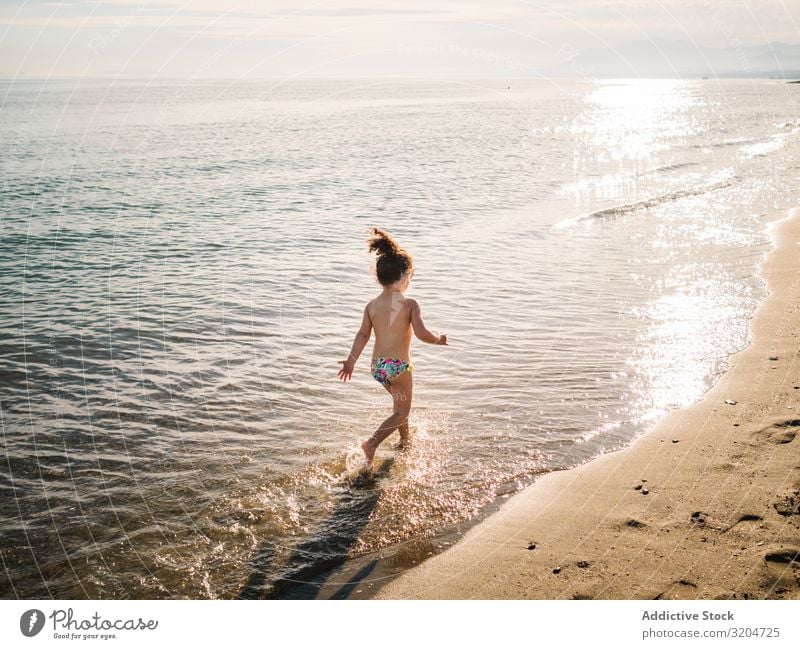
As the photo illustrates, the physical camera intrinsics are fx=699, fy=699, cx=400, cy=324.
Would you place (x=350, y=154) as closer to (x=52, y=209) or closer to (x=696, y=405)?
(x=52, y=209)

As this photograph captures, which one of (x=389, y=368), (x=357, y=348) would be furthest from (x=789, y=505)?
(x=357, y=348)

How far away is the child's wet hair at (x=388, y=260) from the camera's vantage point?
279 inches

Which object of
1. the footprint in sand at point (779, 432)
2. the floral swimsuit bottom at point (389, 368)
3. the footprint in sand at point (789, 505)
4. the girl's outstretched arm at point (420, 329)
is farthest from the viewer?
the floral swimsuit bottom at point (389, 368)

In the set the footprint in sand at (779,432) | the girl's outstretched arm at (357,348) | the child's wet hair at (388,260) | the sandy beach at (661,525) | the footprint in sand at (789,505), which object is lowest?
the sandy beach at (661,525)

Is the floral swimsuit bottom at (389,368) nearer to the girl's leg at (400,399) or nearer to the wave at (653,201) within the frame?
the girl's leg at (400,399)

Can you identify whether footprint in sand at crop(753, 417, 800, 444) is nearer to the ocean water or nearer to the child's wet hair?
the ocean water

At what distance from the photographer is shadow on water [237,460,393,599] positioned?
5355 millimetres

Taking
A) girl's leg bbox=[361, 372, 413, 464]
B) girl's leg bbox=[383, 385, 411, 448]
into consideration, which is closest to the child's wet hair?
girl's leg bbox=[361, 372, 413, 464]

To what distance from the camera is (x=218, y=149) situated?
4041 cm

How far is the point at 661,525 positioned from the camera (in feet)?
18.0

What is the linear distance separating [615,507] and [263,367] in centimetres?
561

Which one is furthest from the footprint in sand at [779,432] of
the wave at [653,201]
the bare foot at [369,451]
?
the wave at [653,201]

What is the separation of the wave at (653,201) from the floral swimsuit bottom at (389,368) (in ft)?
45.4

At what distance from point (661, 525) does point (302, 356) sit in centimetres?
613
